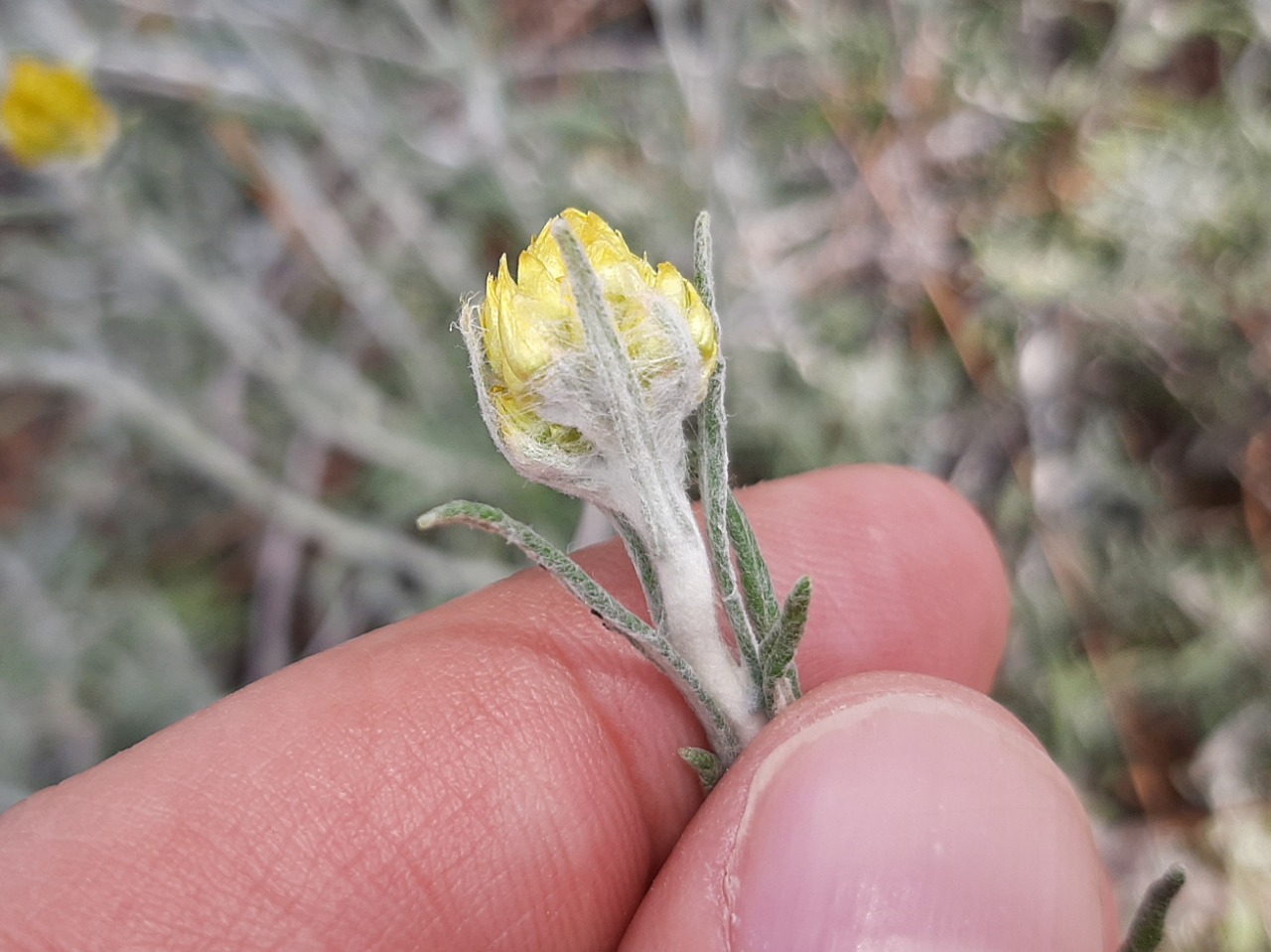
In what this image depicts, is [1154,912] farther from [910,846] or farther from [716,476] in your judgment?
[716,476]

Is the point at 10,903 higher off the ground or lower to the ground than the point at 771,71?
lower

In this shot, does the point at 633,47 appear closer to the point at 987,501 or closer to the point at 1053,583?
the point at 987,501

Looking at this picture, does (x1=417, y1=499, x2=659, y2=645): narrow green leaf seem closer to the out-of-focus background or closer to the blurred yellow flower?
the out-of-focus background

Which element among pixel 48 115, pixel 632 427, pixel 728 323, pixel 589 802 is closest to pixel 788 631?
pixel 632 427

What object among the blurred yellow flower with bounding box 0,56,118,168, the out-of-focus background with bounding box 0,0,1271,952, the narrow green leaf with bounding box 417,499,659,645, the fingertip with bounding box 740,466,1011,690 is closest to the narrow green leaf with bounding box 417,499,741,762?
the narrow green leaf with bounding box 417,499,659,645

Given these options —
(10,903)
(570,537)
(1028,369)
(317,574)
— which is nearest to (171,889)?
(10,903)
